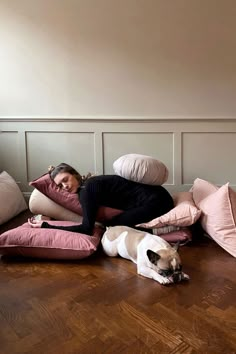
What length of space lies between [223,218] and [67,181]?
1167 mm

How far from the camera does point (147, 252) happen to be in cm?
187

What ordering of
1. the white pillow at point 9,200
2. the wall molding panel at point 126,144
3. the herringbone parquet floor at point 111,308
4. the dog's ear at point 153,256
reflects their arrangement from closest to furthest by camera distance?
1. the herringbone parquet floor at point 111,308
2. the dog's ear at point 153,256
3. the white pillow at point 9,200
4. the wall molding panel at point 126,144

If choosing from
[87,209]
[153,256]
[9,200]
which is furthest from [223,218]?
[9,200]

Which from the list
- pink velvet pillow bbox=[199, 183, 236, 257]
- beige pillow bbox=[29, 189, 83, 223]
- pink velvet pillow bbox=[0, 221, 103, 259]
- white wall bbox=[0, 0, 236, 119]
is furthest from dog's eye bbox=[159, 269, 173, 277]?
white wall bbox=[0, 0, 236, 119]

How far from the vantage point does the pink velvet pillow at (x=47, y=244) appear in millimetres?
2182

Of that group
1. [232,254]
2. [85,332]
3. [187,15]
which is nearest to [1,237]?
[85,332]

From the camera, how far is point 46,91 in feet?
11.4

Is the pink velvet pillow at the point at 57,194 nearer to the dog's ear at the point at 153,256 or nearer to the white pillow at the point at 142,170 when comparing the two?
the white pillow at the point at 142,170

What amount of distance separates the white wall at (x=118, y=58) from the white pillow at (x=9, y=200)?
0.78 metres

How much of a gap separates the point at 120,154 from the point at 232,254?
5.42ft

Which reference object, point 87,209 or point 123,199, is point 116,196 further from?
Result: point 87,209

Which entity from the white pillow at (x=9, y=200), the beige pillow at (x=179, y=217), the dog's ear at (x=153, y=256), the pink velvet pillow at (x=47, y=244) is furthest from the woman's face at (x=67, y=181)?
the dog's ear at (x=153, y=256)

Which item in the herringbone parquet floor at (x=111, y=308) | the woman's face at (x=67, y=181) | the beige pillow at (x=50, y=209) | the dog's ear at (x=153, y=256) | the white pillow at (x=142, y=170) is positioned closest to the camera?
the herringbone parquet floor at (x=111, y=308)

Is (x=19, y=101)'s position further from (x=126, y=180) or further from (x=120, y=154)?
(x=126, y=180)
